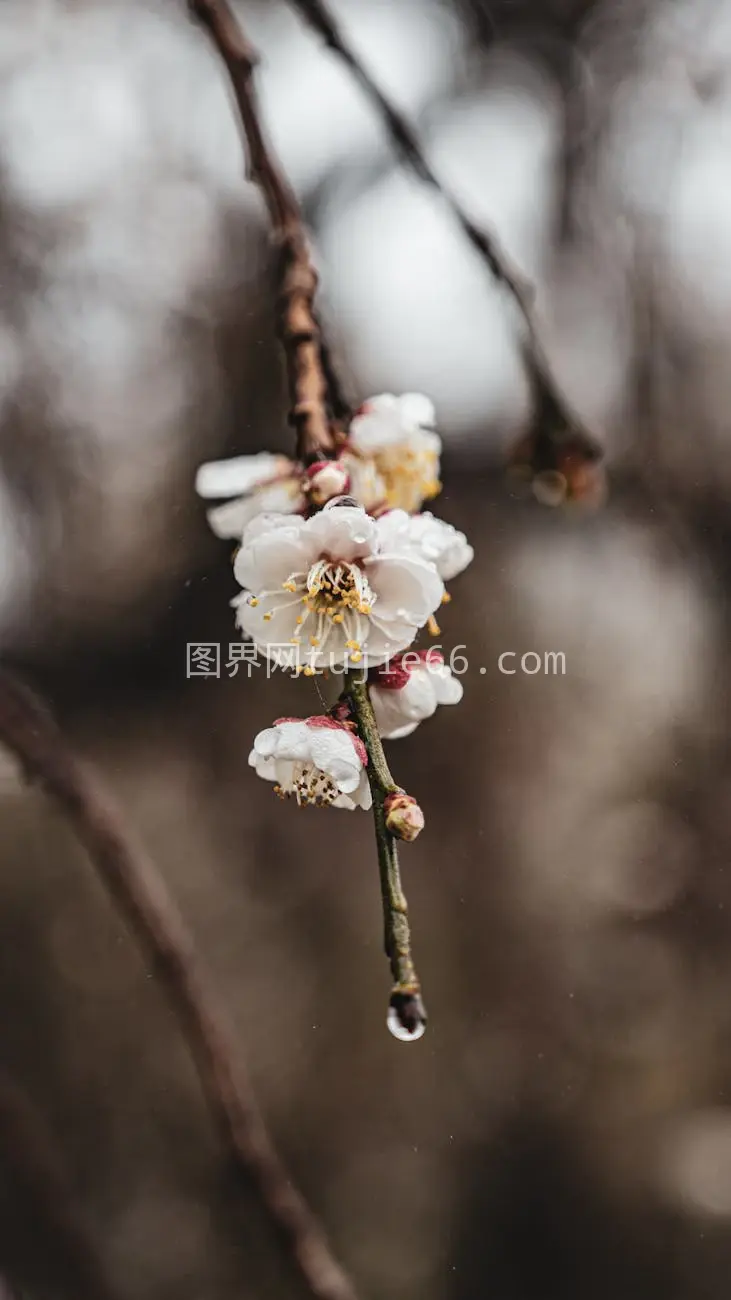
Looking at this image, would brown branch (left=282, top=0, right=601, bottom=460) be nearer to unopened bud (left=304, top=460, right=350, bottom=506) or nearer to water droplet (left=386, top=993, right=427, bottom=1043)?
unopened bud (left=304, top=460, right=350, bottom=506)

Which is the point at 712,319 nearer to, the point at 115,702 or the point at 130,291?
the point at 130,291

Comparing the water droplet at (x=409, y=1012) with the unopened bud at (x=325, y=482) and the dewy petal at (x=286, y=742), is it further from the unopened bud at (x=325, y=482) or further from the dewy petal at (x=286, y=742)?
the unopened bud at (x=325, y=482)

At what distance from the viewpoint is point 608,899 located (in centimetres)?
208

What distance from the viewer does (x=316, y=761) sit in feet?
1.42

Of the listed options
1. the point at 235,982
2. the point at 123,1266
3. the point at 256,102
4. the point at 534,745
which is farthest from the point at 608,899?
the point at 256,102

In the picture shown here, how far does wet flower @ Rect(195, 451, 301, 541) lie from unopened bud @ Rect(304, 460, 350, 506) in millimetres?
67

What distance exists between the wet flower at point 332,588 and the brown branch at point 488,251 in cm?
33

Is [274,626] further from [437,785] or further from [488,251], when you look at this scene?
[437,785]

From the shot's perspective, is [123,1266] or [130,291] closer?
[130,291]

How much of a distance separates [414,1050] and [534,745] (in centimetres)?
89

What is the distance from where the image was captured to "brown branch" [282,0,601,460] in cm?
74

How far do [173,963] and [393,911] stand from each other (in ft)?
1.79

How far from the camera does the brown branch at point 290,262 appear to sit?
1.75ft

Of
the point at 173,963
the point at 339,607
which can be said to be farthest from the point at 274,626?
the point at 173,963
